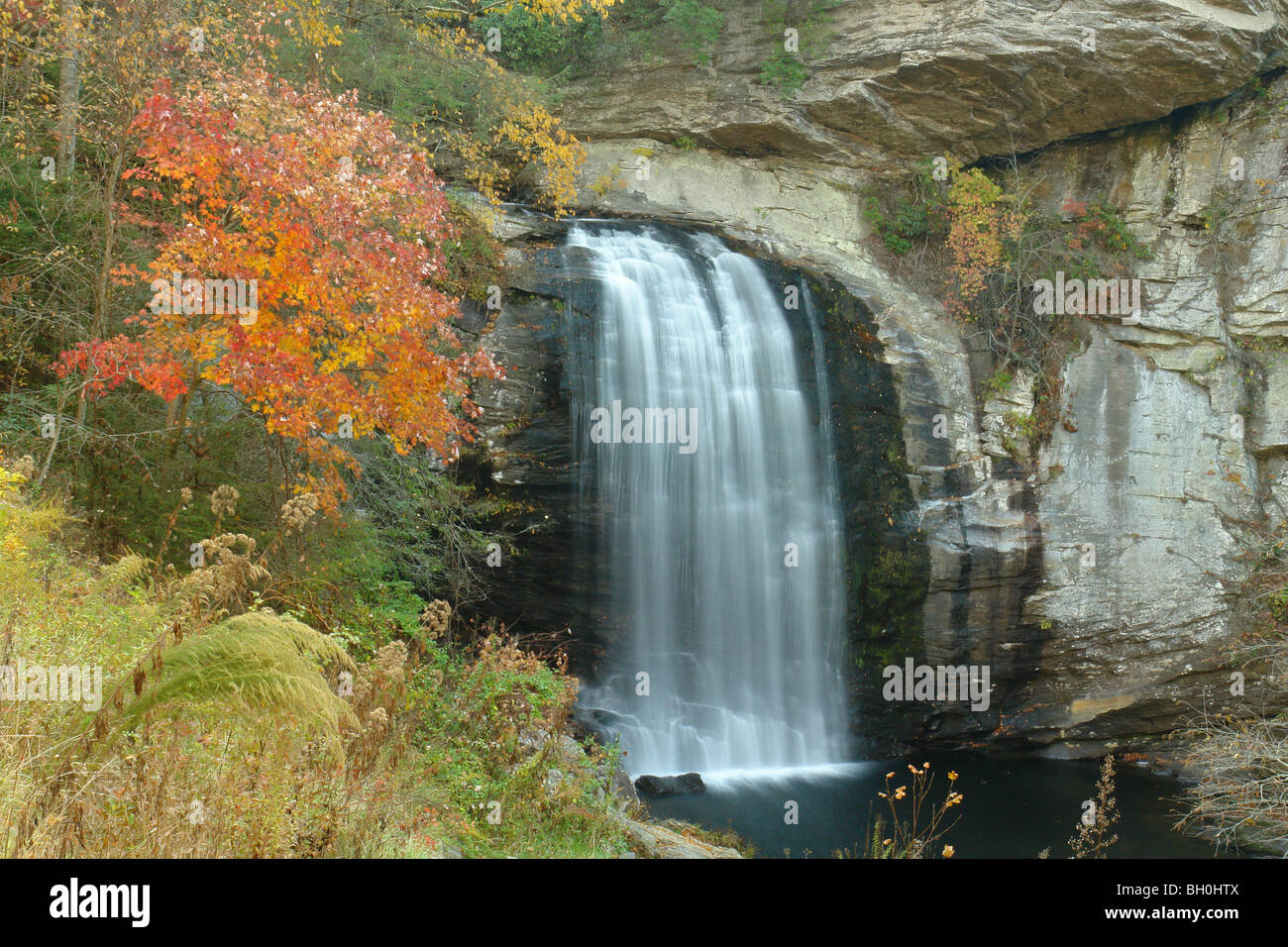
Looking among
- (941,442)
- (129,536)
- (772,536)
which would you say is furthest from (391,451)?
(941,442)

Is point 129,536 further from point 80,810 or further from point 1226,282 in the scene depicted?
point 1226,282

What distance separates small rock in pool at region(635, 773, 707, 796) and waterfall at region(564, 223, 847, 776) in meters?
0.48

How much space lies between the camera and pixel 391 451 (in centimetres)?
893

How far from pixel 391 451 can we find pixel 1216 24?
1342cm

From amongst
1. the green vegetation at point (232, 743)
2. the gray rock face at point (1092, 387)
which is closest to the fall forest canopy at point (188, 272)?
the green vegetation at point (232, 743)
